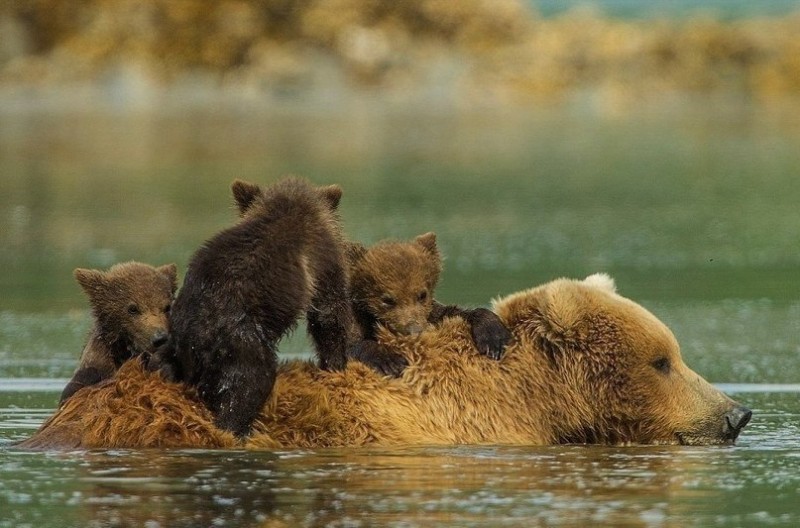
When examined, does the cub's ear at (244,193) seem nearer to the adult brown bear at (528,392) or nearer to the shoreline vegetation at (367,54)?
the adult brown bear at (528,392)

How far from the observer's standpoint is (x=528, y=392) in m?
8.70

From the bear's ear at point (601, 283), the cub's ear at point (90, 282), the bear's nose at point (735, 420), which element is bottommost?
the bear's nose at point (735, 420)

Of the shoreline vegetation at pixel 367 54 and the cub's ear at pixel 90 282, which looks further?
the shoreline vegetation at pixel 367 54

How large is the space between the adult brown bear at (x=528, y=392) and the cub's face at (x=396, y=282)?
0.30 meters

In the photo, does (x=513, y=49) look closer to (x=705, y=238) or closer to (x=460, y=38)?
(x=460, y=38)

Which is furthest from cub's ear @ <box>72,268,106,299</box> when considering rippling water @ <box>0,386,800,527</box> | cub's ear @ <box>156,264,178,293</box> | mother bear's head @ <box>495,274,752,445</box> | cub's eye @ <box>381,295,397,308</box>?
mother bear's head @ <box>495,274,752,445</box>

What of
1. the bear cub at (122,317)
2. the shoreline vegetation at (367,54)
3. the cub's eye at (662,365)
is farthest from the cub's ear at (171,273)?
the shoreline vegetation at (367,54)

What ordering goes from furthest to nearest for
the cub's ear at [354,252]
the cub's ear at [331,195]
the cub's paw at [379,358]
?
the cub's ear at [354,252] → the cub's ear at [331,195] → the cub's paw at [379,358]

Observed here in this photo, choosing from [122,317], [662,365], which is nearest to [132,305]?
[122,317]

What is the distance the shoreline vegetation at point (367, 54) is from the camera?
215 feet

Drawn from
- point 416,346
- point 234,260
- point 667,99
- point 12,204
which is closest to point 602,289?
point 416,346

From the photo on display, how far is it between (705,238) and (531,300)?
12.2m

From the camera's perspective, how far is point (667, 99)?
214 feet

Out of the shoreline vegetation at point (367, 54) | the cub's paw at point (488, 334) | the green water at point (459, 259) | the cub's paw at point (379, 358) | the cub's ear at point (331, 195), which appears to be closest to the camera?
the green water at point (459, 259)
